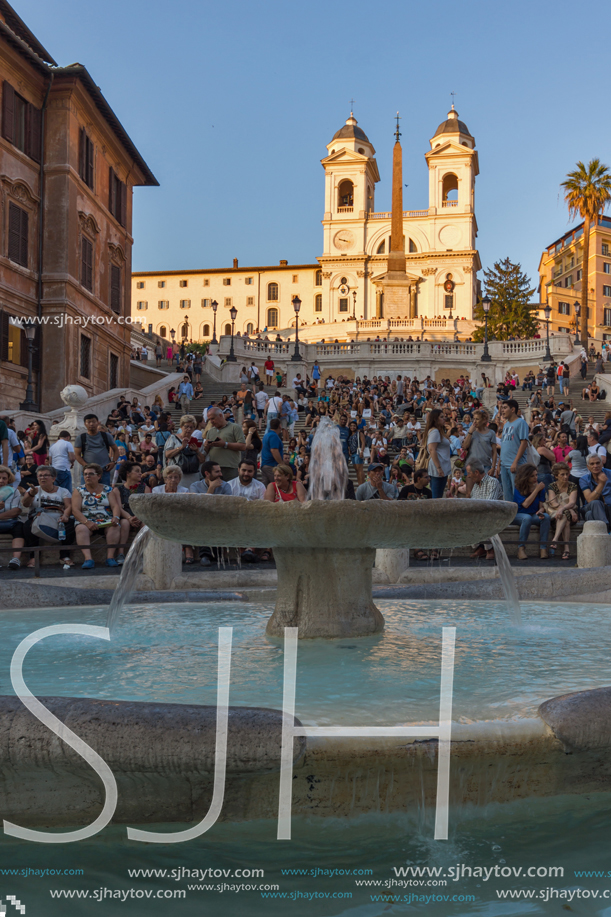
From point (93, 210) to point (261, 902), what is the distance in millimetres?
27533

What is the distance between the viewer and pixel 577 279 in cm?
8762

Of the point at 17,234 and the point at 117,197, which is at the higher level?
the point at 117,197

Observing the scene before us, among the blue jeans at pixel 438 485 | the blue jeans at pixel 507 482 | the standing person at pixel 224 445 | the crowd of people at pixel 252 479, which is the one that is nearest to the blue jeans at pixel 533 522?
the crowd of people at pixel 252 479

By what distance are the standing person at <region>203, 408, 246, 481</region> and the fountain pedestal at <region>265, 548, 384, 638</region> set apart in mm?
4986

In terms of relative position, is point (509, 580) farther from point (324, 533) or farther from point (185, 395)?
point (185, 395)

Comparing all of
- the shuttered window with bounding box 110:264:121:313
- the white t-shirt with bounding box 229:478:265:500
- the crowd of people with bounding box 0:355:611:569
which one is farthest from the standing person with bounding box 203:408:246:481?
the shuttered window with bounding box 110:264:121:313

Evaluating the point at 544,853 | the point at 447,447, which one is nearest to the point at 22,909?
the point at 544,853

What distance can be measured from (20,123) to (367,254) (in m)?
57.6

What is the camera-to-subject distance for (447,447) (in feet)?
33.2

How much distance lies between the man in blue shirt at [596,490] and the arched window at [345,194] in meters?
75.6

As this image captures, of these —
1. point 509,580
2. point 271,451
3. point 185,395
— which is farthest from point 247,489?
point 185,395

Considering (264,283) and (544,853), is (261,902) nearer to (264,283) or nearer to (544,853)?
(544,853)

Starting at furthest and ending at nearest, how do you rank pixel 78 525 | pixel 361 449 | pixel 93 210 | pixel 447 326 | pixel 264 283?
pixel 264 283, pixel 447 326, pixel 93 210, pixel 361 449, pixel 78 525

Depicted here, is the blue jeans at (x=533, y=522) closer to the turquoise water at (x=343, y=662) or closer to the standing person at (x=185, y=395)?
the turquoise water at (x=343, y=662)
